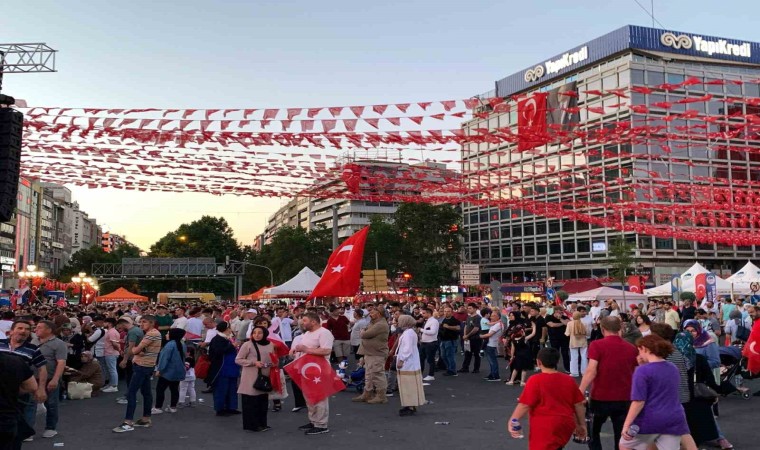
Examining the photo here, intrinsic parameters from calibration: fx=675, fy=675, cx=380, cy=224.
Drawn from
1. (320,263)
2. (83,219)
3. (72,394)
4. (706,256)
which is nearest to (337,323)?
(72,394)

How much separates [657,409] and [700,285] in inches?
1102

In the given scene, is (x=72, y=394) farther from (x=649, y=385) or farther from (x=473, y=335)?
(x=649, y=385)

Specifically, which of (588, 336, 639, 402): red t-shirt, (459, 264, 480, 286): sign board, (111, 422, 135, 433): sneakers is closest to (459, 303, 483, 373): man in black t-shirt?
(111, 422, 135, 433): sneakers

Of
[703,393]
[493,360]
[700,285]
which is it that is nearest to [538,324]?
[493,360]

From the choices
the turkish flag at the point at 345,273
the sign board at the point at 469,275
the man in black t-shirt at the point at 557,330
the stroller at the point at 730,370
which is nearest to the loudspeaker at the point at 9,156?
the turkish flag at the point at 345,273

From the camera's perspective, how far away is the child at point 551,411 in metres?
5.73

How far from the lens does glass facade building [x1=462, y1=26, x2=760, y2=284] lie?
5841 centimetres

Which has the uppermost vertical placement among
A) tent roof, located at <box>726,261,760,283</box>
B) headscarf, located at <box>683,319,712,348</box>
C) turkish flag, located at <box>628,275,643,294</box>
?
tent roof, located at <box>726,261,760,283</box>

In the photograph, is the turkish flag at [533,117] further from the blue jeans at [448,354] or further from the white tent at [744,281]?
the white tent at [744,281]

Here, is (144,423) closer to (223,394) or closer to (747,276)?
(223,394)

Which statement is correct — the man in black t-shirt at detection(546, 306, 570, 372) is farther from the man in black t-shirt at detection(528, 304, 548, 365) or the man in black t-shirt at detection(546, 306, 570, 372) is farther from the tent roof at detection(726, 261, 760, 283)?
the tent roof at detection(726, 261, 760, 283)

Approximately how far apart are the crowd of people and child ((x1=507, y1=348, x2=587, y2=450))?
1 centimetres

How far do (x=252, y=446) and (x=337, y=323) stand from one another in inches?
302

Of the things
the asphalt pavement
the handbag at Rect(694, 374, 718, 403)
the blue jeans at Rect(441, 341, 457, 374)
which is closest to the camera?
the handbag at Rect(694, 374, 718, 403)
